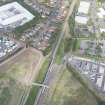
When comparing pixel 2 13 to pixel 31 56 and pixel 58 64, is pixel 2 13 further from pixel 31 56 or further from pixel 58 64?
pixel 58 64

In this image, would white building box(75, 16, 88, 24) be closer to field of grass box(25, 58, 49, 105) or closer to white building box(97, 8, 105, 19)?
white building box(97, 8, 105, 19)

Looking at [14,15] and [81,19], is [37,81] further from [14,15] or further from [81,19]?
[81,19]

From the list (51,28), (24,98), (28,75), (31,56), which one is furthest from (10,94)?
(51,28)

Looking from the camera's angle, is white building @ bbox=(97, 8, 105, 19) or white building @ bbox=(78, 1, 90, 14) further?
white building @ bbox=(78, 1, 90, 14)

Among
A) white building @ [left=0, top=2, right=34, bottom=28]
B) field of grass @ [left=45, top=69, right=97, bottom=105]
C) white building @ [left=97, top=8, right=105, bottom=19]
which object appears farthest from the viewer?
white building @ [left=97, top=8, right=105, bottom=19]

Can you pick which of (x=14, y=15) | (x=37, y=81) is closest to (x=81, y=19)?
(x=14, y=15)

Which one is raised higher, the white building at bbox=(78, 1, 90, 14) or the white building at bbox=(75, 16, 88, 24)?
the white building at bbox=(78, 1, 90, 14)

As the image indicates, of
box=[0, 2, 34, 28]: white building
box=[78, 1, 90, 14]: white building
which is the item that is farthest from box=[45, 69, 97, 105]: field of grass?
box=[78, 1, 90, 14]: white building
